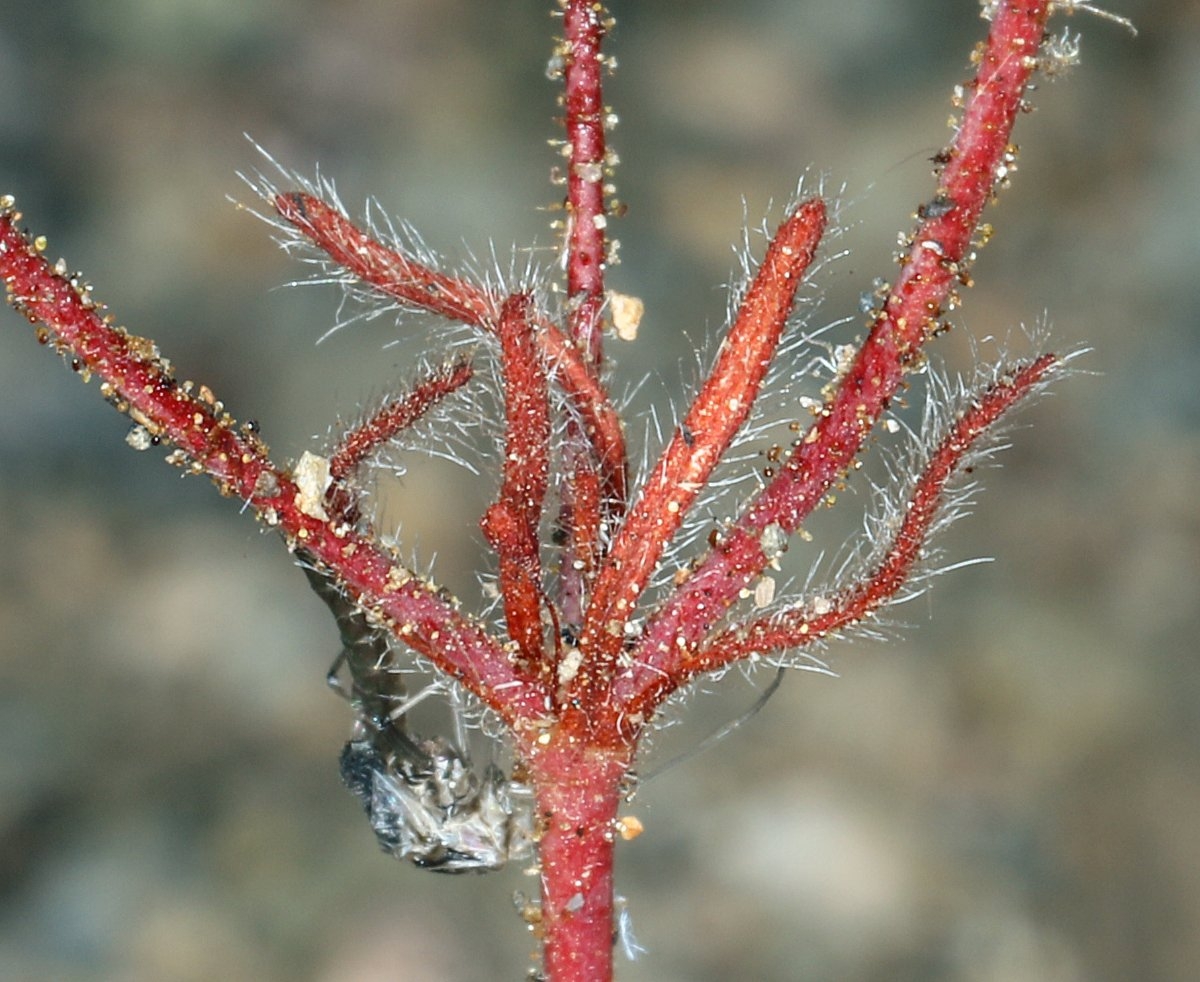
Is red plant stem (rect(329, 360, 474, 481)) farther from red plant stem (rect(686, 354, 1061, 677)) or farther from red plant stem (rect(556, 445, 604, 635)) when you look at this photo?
red plant stem (rect(686, 354, 1061, 677))

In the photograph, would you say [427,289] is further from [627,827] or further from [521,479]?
[627,827]

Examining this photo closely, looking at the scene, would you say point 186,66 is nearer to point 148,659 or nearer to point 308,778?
point 148,659

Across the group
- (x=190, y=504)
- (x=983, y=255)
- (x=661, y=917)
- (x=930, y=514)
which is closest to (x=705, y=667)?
(x=930, y=514)

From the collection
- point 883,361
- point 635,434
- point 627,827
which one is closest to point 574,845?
point 627,827

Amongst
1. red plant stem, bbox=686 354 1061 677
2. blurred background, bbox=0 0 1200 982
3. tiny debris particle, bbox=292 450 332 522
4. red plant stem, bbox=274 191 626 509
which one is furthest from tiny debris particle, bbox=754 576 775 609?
blurred background, bbox=0 0 1200 982

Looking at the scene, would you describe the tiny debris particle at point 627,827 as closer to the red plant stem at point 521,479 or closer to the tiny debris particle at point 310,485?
the red plant stem at point 521,479

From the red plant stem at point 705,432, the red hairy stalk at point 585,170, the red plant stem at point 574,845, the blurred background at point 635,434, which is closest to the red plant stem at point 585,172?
the red hairy stalk at point 585,170
